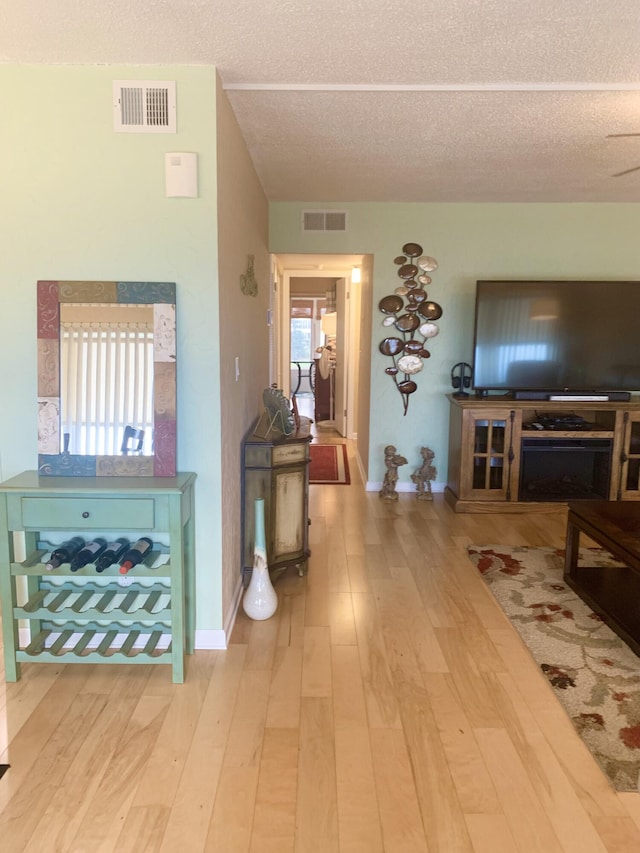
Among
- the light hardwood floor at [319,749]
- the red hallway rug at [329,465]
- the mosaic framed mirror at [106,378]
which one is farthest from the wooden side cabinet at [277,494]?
the red hallway rug at [329,465]

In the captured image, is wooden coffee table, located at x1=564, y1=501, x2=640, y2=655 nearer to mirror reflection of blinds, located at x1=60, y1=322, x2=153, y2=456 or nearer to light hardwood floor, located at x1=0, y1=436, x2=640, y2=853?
light hardwood floor, located at x1=0, y1=436, x2=640, y2=853

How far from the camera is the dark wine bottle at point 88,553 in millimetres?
2236

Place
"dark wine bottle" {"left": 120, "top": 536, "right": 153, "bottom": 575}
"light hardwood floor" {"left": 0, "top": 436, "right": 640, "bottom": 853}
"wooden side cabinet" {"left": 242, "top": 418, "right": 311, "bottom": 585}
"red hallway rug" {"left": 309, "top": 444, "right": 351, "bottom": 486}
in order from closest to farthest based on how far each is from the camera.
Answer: "light hardwood floor" {"left": 0, "top": 436, "right": 640, "bottom": 853}, "dark wine bottle" {"left": 120, "top": 536, "right": 153, "bottom": 575}, "wooden side cabinet" {"left": 242, "top": 418, "right": 311, "bottom": 585}, "red hallway rug" {"left": 309, "top": 444, "right": 351, "bottom": 486}

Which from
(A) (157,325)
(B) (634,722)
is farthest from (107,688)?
(B) (634,722)

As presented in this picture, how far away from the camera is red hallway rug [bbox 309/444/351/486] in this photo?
550cm

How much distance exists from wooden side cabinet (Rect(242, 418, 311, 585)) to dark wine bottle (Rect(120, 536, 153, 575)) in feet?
2.49

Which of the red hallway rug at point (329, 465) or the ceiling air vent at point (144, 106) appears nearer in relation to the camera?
the ceiling air vent at point (144, 106)

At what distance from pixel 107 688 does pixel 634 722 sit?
1939 millimetres

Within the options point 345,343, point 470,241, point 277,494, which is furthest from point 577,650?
point 345,343

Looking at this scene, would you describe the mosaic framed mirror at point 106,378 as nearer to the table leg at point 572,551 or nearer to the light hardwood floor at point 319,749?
the light hardwood floor at point 319,749

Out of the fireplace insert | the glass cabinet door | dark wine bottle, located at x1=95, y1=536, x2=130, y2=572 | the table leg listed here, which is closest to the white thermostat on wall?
dark wine bottle, located at x1=95, y1=536, x2=130, y2=572

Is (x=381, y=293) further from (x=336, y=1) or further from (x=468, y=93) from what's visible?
(x=336, y=1)

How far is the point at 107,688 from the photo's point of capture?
2270mm

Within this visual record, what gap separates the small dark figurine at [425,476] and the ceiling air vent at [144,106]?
3324 mm
